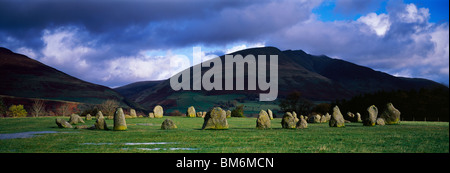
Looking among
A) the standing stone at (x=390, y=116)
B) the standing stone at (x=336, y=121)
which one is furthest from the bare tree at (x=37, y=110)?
the standing stone at (x=390, y=116)

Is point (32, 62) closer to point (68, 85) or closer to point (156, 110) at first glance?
point (68, 85)

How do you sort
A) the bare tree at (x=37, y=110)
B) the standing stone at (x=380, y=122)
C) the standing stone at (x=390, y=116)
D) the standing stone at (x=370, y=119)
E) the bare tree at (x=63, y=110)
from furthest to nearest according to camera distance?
the bare tree at (x=63, y=110) → the bare tree at (x=37, y=110) → the standing stone at (x=390, y=116) → the standing stone at (x=380, y=122) → the standing stone at (x=370, y=119)

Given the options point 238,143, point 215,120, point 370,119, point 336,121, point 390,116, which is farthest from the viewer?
point 390,116

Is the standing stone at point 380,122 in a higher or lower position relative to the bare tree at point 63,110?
higher

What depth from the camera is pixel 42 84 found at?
132875 mm

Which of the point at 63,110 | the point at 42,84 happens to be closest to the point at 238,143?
the point at 63,110

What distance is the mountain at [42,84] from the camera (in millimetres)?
122438

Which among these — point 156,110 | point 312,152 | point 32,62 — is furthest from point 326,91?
point 312,152

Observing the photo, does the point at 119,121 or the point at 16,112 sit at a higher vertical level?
the point at 119,121

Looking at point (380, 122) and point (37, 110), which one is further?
point (37, 110)

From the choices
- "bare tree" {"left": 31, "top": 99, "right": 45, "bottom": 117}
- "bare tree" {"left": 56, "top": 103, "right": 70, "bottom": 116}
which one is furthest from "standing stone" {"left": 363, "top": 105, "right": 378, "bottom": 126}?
"bare tree" {"left": 56, "top": 103, "right": 70, "bottom": 116}

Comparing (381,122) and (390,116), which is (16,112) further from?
(390,116)

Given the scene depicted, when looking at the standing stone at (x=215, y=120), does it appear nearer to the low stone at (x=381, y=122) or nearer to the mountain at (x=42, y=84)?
the low stone at (x=381, y=122)
